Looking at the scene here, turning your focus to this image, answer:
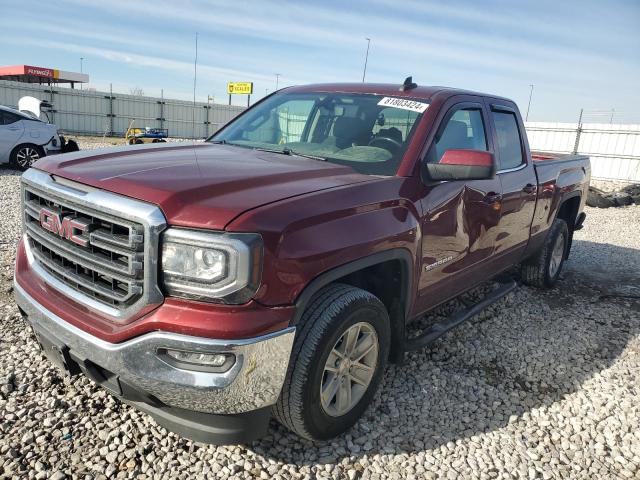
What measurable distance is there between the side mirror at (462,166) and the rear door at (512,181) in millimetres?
985

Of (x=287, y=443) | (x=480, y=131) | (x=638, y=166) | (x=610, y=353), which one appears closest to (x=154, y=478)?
(x=287, y=443)

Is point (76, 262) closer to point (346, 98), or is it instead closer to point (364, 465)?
point (364, 465)

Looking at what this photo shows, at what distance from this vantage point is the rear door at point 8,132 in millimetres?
11359

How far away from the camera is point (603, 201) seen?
12.8 meters

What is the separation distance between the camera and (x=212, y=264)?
2.01 metres

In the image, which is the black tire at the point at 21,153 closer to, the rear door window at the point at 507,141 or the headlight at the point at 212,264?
the rear door window at the point at 507,141

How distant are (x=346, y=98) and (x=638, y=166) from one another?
17.4 m

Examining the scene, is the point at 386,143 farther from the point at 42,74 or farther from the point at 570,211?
the point at 42,74

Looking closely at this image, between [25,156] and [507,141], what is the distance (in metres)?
11.5

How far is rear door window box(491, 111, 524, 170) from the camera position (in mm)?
4129

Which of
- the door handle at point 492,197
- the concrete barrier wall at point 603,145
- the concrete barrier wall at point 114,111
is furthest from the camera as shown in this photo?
the concrete barrier wall at point 114,111

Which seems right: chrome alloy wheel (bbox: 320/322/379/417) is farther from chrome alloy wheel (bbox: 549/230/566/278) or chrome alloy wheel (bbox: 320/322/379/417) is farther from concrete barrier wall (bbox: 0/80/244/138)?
concrete barrier wall (bbox: 0/80/244/138)

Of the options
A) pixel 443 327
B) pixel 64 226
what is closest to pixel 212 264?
pixel 64 226

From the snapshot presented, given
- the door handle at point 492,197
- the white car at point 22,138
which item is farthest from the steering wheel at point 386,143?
the white car at point 22,138
